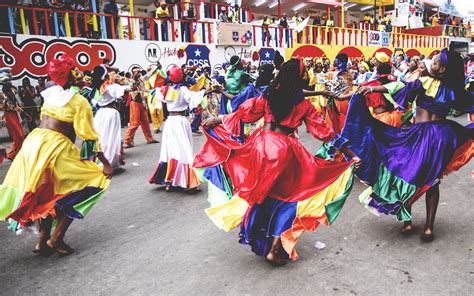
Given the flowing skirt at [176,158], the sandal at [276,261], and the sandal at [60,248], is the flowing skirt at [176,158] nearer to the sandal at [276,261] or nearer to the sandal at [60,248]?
the sandal at [60,248]

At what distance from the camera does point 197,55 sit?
16.4 m

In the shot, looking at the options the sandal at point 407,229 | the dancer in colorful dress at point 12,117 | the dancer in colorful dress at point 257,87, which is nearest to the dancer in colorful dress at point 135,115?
the dancer in colorful dress at point 12,117

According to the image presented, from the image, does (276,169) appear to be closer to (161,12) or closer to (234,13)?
(161,12)

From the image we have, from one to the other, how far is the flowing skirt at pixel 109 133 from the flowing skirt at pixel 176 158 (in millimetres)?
1497

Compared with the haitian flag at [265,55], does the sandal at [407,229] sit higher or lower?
lower

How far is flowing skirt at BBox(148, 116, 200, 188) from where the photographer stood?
5.83m

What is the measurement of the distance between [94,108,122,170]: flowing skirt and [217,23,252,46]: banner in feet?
35.3

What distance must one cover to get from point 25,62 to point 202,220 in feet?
32.1

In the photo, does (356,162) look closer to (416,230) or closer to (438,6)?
(416,230)

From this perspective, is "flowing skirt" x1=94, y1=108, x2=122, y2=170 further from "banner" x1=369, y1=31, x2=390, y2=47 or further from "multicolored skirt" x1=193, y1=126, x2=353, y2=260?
"banner" x1=369, y1=31, x2=390, y2=47

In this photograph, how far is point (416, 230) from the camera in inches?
163

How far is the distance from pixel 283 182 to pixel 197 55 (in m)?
13.8

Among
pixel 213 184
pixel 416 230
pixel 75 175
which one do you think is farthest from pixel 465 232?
pixel 75 175

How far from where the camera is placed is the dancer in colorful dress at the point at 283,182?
3.28 meters
